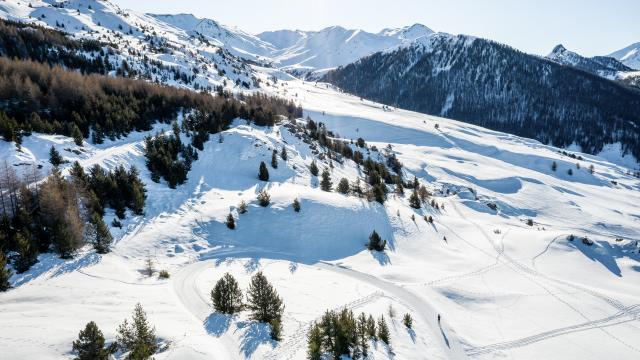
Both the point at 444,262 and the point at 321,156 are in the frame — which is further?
the point at 321,156

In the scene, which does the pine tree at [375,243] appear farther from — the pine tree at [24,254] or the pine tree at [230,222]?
the pine tree at [24,254]

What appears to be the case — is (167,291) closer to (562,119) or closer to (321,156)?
(321,156)

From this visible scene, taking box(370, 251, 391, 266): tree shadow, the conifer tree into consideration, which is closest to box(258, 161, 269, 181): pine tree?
box(370, 251, 391, 266): tree shadow

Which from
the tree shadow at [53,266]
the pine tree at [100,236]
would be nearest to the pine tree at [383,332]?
the tree shadow at [53,266]

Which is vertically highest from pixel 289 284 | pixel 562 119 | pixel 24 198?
pixel 562 119

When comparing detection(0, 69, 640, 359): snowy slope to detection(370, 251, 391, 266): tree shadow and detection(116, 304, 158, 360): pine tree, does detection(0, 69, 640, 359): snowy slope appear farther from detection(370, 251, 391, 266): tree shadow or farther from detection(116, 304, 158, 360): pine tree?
detection(116, 304, 158, 360): pine tree

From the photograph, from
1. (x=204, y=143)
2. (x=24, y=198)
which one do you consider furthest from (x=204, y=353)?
(x=204, y=143)
